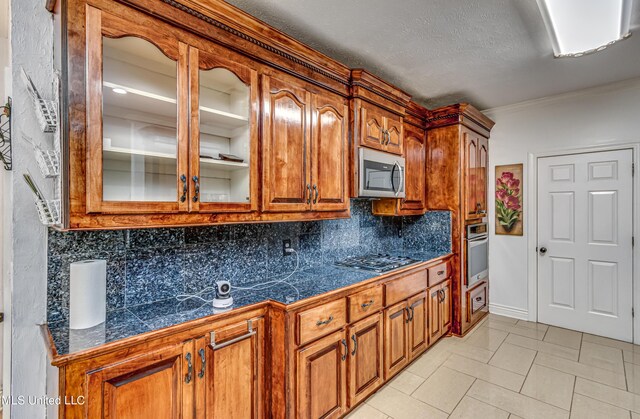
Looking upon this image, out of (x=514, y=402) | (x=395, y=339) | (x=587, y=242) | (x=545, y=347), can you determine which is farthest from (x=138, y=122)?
(x=587, y=242)

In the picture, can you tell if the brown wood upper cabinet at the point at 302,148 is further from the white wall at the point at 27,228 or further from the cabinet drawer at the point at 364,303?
the white wall at the point at 27,228

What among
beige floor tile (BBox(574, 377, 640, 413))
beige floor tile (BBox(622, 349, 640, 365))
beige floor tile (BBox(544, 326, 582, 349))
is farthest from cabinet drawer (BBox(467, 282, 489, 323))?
beige floor tile (BBox(622, 349, 640, 365))

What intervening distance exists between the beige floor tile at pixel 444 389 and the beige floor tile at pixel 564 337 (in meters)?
1.38

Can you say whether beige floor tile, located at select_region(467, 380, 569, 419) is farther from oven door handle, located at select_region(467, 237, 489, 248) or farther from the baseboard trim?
the baseboard trim

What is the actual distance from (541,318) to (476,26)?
3376 mm

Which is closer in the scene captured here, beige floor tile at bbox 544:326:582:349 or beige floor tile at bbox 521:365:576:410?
beige floor tile at bbox 521:365:576:410

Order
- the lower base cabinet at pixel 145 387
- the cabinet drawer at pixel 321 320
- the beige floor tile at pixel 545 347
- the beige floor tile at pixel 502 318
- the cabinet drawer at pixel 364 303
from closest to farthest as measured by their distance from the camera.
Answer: the lower base cabinet at pixel 145 387 < the cabinet drawer at pixel 321 320 < the cabinet drawer at pixel 364 303 < the beige floor tile at pixel 545 347 < the beige floor tile at pixel 502 318

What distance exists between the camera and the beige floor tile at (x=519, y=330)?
10.9 feet

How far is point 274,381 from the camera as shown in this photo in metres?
1.72

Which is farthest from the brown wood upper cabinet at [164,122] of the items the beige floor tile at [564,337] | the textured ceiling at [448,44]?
the beige floor tile at [564,337]

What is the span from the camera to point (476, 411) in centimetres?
212

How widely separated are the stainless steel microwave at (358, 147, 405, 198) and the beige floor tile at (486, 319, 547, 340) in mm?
2057

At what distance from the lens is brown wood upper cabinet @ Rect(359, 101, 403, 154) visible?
245 centimetres

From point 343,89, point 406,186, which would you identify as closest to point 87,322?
point 343,89
